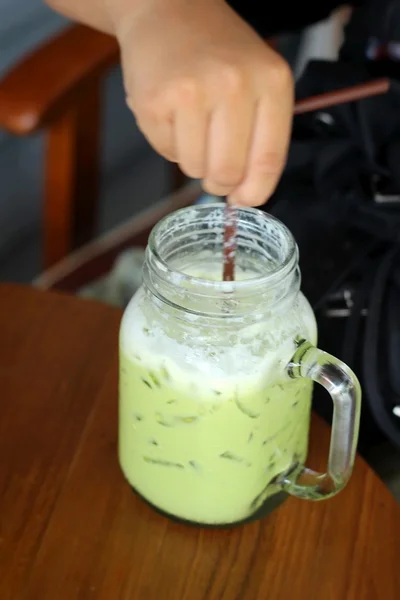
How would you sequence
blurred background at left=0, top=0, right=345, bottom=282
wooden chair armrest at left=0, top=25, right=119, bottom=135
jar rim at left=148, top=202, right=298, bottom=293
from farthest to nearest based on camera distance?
blurred background at left=0, top=0, right=345, bottom=282 → wooden chair armrest at left=0, top=25, right=119, bottom=135 → jar rim at left=148, top=202, right=298, bottom=293

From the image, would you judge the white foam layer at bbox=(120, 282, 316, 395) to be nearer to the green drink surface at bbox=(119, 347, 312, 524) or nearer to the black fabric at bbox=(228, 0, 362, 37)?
the green drink surface at bbox=(119, 347, 312, 524)

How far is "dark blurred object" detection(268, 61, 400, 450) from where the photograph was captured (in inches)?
23.4

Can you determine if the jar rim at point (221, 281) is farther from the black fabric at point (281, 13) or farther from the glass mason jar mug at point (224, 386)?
the black fabric at point (281, 13)

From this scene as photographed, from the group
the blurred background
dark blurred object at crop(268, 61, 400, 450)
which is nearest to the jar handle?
dark blurred object at crop(268, 61, 400, 450)

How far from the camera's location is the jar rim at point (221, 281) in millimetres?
421

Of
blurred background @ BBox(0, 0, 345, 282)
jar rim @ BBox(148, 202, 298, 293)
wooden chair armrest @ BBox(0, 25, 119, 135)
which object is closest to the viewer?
jar rim @ BBox(148, 202, 298, 293)

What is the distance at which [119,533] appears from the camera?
1.58 feet

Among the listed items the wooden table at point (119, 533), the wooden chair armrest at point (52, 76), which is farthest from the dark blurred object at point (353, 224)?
the wooden chair armrest at point (52, 76)

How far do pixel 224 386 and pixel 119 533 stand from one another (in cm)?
12

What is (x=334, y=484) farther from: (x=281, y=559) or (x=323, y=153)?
(x=323, y=153)

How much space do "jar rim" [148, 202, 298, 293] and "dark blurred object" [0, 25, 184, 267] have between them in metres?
0.31

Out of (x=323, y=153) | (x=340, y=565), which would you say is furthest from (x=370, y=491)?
(x=323, y=153)

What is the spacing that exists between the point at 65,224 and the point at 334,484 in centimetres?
51

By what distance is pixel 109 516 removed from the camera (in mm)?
491
